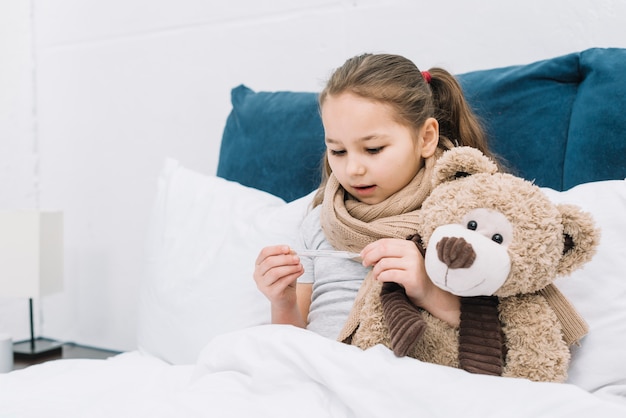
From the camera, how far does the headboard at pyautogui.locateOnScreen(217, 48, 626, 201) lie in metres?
1.15

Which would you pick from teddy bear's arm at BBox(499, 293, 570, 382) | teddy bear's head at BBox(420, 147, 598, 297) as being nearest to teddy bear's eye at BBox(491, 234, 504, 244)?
teddy bear's head at BBox(420, 147, 598, 297)

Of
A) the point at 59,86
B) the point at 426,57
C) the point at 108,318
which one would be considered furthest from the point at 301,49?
the point at 108,318

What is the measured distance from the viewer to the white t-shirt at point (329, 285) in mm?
1101

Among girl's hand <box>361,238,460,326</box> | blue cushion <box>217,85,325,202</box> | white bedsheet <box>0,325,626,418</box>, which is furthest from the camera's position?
blue cushion <box>217,85,325,202</box>

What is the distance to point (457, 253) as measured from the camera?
2.51ft

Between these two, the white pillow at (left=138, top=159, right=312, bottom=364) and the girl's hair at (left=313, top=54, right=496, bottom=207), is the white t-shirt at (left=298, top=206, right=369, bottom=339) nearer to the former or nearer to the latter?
the white pillow at (left=138, top=159, right=312, bottom=364)

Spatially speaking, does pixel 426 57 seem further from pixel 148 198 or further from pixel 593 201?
pixel 148 198

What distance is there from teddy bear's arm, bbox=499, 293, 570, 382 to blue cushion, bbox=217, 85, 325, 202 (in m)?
0.66

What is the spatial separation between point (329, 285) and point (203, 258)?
1.21ft

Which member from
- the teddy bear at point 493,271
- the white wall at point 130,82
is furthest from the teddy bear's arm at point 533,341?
the white wall at point 130,82

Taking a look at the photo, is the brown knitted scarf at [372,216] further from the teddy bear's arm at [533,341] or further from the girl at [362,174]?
the teddy bear's arm at [533,341]

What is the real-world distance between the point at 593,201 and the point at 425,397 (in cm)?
46

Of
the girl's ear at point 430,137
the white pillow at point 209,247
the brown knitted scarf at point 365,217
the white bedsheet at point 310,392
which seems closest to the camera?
the white bedsheet at point 310,392

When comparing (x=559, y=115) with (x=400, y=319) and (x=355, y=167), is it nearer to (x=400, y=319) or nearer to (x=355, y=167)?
(x=355, y=167)
